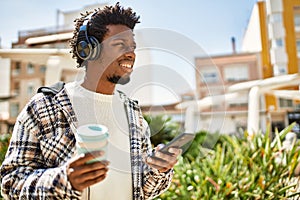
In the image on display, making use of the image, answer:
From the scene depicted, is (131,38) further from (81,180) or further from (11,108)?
(11,108)

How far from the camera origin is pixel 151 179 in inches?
34.0

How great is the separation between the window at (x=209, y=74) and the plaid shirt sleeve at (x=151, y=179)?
19cm

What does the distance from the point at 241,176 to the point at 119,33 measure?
2149 mm

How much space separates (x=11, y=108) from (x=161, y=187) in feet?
47.5

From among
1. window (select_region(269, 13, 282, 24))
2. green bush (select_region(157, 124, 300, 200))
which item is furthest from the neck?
window (select_region(269, 13, 282, 24))

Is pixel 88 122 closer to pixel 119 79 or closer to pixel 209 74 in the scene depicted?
pixel 119 79

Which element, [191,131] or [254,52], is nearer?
[191,131]

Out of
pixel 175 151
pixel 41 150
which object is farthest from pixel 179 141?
→ pixel 41 150

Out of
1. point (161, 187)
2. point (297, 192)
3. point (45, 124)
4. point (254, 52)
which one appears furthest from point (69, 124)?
point (254, 52)

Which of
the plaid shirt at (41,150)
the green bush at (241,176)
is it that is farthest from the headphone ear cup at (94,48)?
the green bush at (241,176)

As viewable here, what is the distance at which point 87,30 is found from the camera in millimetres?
751

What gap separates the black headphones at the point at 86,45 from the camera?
0.73 meters

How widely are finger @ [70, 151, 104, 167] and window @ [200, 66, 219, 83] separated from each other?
0.85 ft

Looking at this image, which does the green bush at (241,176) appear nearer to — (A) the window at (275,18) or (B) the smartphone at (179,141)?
(B) the smartphone at (179,141)
